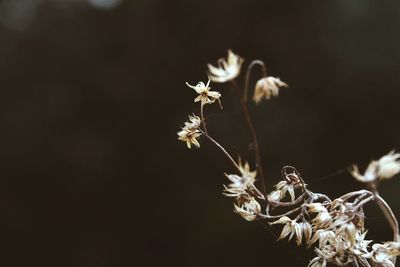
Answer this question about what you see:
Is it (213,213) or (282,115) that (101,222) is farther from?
(282,115)

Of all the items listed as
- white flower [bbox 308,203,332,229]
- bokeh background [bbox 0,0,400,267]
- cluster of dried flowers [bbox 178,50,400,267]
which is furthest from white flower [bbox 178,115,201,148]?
bokeh background [bbox 0,0,400,267]

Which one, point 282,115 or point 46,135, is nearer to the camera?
point 282,115

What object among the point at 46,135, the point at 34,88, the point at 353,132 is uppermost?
the point at 34,88

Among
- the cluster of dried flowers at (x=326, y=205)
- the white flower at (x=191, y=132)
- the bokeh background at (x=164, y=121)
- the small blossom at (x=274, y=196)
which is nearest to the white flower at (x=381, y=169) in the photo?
the cluster of dried flowers at (x=326, y=205)

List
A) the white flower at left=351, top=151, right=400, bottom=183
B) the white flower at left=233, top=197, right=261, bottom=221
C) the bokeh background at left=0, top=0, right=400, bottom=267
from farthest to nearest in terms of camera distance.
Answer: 1. the bokeh background at left=0, top=0, right=400, bottom=267
2. the white flower at left=233, top=197, right=261, bottom=221
3. the white flower at left=351, top=151, right=400, bottom=183

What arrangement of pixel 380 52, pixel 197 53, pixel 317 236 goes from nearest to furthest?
pixel 317 236, pixel 380 52, pixel 197 53

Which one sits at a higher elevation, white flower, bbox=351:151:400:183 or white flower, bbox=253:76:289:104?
white flower, bbox=253:76:289:104

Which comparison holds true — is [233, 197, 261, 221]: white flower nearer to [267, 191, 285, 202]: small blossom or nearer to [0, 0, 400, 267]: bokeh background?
[267, 191, 285, 202]: small blossom

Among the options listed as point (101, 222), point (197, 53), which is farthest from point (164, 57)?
point (101, 222)

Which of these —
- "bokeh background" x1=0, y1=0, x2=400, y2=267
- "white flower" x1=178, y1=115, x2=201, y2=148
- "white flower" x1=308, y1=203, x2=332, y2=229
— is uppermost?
"bokeh background" x1=0, y1=0, x2=400, y2=267
